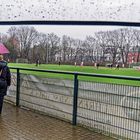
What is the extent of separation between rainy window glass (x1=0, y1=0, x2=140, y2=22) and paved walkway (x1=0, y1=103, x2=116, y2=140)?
2145 millimetres

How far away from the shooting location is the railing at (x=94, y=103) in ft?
20.0

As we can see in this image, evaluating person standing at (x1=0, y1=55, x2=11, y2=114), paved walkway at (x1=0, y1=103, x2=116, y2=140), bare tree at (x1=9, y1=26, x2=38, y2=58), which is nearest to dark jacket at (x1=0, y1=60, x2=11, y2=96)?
person standing at (x1=0, y1=55, x2=11, y2=114)

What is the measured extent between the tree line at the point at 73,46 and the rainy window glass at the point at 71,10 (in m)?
26.9

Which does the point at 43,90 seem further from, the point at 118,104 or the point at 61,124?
the point at 118,104

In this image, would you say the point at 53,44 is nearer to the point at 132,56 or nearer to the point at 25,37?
the point at 25,37

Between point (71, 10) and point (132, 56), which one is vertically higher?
point (71, 10)

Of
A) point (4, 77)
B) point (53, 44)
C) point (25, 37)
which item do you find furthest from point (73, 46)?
point (4, 77)

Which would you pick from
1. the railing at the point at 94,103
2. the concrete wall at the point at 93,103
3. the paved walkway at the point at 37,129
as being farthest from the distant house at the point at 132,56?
the paved walkway at the point at 37,129

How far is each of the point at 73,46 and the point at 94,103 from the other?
3938cm

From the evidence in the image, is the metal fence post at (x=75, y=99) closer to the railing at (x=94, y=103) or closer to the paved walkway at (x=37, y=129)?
the railing at (x=94, y=103)

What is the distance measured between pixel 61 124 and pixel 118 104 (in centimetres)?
146

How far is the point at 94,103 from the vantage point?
6.88m

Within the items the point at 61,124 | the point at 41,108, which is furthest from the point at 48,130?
the point at 41,108

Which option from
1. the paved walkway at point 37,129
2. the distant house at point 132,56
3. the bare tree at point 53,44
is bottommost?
the paved walkway at point 37,129
